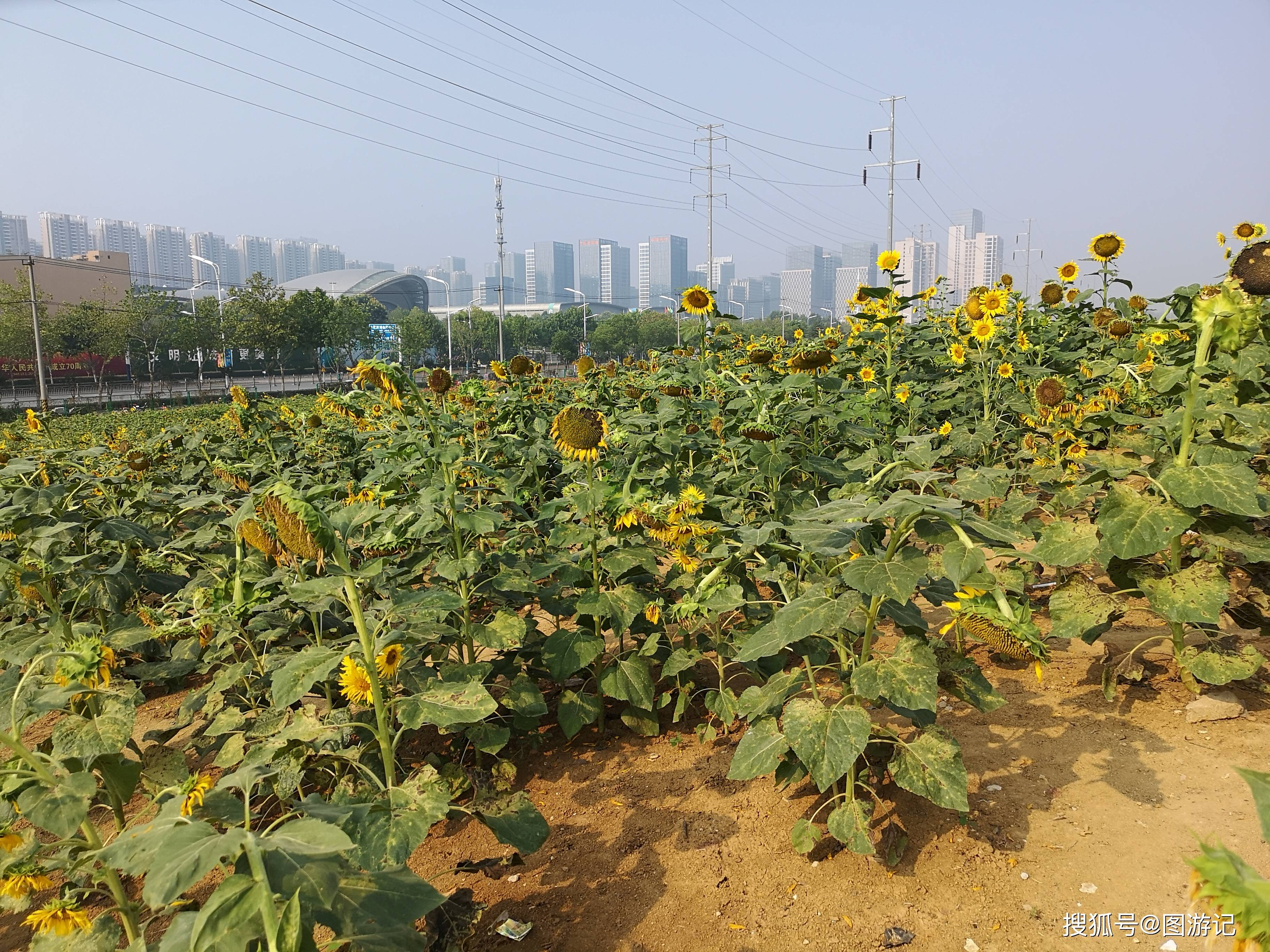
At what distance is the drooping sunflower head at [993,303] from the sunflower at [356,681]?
6355 millimetres

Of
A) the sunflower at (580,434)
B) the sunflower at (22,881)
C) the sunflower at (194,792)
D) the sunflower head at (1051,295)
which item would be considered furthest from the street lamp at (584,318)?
the sunflower at (22,881)

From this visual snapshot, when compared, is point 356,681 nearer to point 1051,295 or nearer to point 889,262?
point 889,262

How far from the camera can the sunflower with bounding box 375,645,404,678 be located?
7.25ft

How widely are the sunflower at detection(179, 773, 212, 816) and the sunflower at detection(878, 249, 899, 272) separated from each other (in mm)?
5971

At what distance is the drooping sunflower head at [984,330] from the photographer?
6457mm

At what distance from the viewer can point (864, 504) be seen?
2082 millimetres

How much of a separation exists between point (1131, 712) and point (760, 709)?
1845 millimetres

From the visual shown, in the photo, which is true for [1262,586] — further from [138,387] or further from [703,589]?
[138,387]

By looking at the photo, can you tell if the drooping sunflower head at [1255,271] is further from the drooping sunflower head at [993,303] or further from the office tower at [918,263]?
the office tower at [918,263]

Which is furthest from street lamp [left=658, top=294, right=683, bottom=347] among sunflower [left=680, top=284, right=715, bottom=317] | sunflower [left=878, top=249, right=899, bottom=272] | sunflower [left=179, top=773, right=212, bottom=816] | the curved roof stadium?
the curved roof stadium

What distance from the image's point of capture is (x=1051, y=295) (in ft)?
26.3

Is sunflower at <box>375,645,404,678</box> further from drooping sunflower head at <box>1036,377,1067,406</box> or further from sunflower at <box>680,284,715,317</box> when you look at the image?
drooping sunflower head at <box>1036,377,1067,406</box>

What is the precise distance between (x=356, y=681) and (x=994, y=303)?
654 centimetres

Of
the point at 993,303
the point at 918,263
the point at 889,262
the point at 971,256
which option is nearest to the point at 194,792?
the point at 889,262
